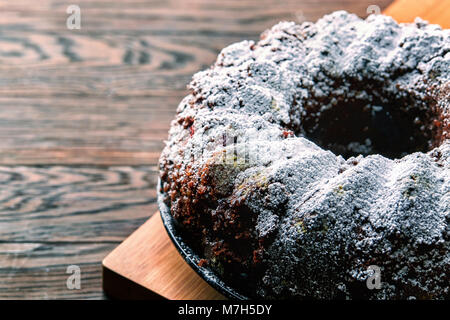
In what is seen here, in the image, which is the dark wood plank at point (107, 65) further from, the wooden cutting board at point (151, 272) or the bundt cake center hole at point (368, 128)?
the bundt cake center hole at point (368, 128)

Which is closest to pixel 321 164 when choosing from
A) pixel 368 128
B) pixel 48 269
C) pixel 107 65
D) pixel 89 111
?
pixel 368 128

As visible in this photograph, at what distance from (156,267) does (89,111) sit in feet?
2.46

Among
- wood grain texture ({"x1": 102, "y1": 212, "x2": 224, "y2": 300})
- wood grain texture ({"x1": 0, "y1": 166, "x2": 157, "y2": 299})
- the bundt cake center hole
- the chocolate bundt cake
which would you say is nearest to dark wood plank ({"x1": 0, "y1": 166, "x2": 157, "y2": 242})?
wood grain texture ({"x1": 0, "y1": 166, "x2": 157, "y2": 299})

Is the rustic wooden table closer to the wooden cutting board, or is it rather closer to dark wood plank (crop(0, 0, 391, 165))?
dark wood plank (crop(0, 0, 391, 165))

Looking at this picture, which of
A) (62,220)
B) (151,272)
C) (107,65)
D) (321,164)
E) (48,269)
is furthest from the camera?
(107,65)

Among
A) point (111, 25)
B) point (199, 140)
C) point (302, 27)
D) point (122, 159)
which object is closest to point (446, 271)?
point (199, 140)

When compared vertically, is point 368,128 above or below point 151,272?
above

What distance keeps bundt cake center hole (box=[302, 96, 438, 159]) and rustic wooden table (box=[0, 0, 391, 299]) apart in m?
0.48

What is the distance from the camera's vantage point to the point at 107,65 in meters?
1.98

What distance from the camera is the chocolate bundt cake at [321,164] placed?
0.88 metres

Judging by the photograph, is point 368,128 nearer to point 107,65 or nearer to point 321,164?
point 321,164

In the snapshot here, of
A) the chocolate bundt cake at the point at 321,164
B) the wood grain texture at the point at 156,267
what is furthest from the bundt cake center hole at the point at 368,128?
the wood grain texture at the point at 156,267
